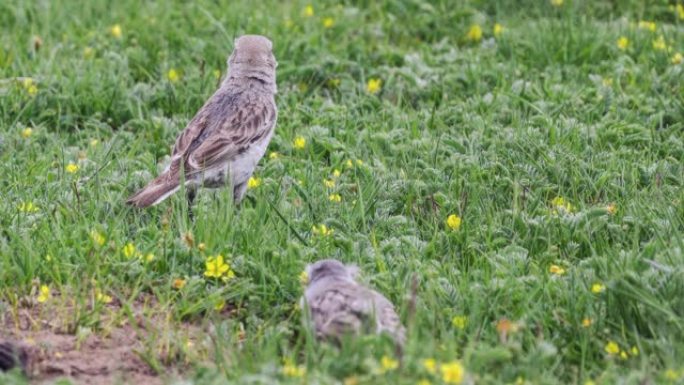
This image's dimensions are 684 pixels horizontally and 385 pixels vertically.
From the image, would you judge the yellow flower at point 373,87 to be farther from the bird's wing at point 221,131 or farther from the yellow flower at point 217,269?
the yellow flower at point 217,269

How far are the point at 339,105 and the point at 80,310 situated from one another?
372 centimetres

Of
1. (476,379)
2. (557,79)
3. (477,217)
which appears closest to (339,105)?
(557,79)

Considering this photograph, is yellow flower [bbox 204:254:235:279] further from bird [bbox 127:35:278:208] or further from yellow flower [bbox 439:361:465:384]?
yellow flower [bbox 439:361:465:384]

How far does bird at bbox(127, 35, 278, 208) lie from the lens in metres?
7.42

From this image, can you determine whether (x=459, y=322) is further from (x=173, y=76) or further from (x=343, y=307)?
(x=173, y=76)

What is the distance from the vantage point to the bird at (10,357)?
5.39 metres

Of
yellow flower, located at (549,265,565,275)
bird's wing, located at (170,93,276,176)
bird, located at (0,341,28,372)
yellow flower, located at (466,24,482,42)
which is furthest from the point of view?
yellow flower, located at (466,24,482,42)

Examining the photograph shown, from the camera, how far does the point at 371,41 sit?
1052 cm

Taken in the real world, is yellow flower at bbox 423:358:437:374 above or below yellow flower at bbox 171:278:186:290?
above

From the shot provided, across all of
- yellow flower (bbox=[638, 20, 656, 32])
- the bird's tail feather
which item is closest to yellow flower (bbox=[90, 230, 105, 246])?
the bird's tail feather

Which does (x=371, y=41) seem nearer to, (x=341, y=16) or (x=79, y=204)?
(x=341, y=16)

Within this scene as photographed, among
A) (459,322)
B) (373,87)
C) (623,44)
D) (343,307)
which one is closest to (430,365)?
(343,307)

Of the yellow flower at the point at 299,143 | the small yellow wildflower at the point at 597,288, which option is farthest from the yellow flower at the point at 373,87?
the small yellow wildflower at the point at 597,288

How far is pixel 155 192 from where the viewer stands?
23.5 feet
